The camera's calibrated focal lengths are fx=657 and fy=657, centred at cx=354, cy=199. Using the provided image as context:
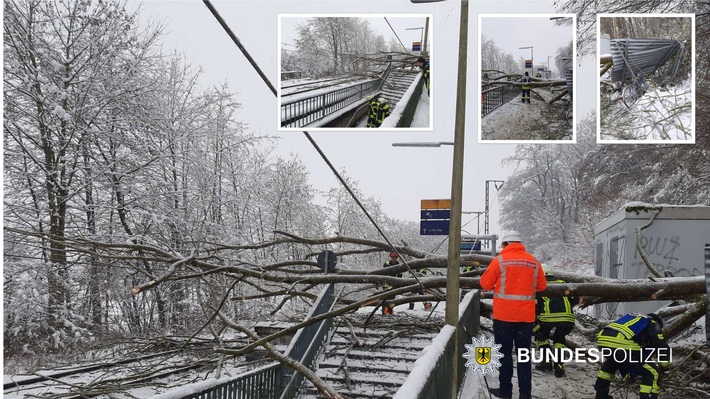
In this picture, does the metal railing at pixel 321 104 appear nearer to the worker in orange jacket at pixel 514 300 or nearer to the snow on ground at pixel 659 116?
the snow on ground at pixel 659 116

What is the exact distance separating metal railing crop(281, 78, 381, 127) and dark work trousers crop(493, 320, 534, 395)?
662 cm

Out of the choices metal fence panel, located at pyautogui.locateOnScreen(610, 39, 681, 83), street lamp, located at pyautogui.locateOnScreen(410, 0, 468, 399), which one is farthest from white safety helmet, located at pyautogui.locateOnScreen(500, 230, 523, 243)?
metal fence panel, located at pyautogui.locateOnScreen(610, 39, 681, 83)

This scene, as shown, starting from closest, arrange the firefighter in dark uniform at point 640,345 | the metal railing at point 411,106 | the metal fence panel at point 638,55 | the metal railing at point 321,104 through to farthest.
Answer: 1. the firefighter in dark uniform at point 640,345
2. the metal fence panel at point 638,55
3. the metal railing at point 411,106
4. the metal railing at point 321,104

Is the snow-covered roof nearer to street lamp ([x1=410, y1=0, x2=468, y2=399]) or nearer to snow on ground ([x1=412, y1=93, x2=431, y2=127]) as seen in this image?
snow on ground ([x1=412, y1=93, x2=431, y2=127])

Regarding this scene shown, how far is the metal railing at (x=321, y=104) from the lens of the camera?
38.4ft

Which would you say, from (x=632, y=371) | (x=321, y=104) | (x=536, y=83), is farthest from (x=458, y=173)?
(x=536, y=83)

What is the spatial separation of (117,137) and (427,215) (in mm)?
14686

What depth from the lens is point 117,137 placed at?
682 inches

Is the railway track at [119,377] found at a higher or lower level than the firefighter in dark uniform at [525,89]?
lower

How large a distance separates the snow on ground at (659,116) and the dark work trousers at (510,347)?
6.25 metres

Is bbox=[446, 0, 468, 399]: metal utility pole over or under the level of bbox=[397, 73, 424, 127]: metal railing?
under

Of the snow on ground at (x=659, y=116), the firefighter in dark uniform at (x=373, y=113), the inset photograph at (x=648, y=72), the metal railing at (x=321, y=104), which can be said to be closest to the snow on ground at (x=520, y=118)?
the snow on ground at (x=659, y=116)

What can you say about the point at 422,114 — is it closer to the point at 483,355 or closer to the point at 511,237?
the point at 511,237

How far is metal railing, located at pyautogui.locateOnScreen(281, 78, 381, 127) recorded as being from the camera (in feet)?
38.4
